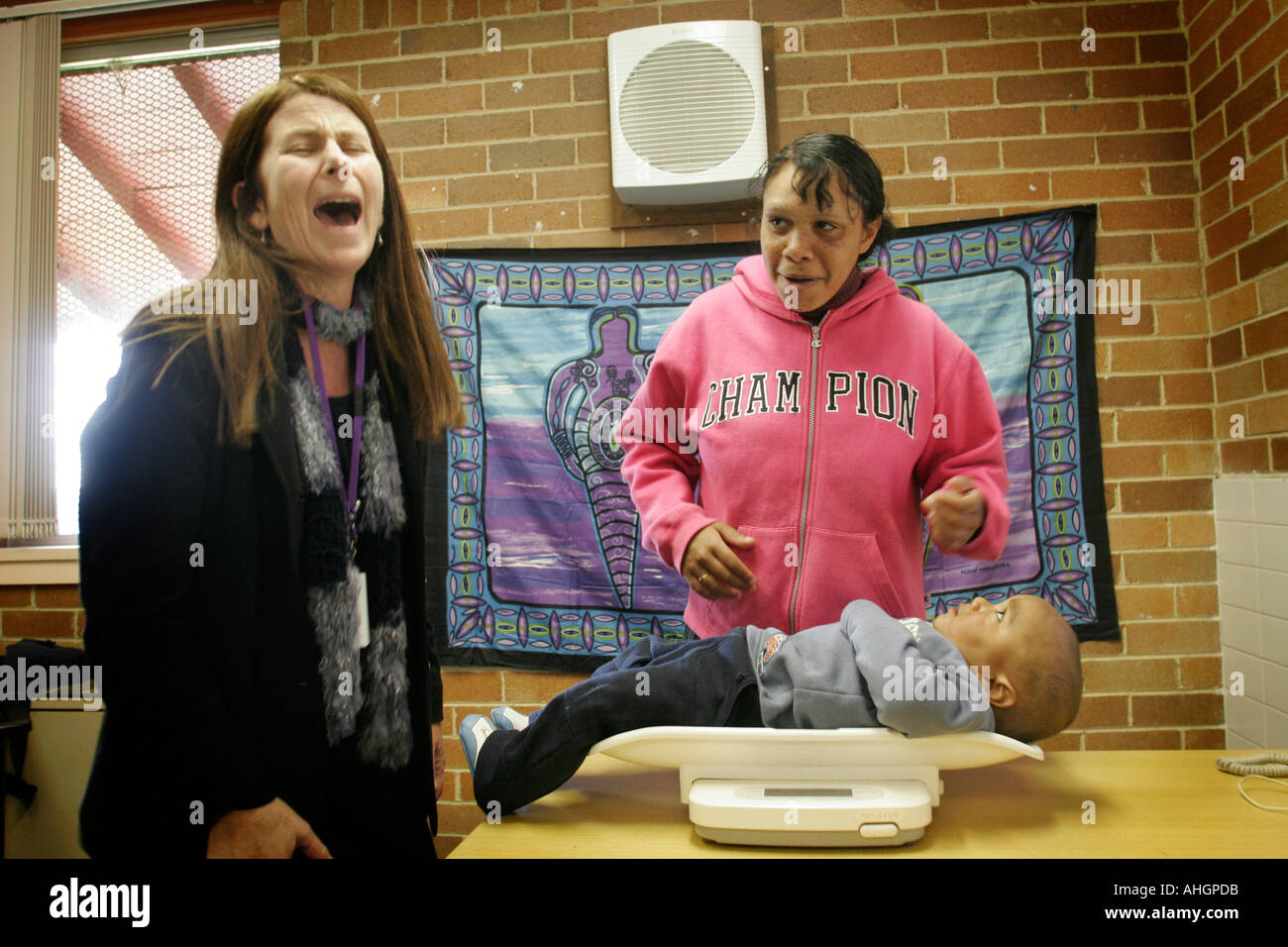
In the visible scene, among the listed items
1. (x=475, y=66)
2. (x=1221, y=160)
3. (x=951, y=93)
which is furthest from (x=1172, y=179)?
(x=475, y=66)

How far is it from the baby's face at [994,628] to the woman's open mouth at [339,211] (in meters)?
1.05

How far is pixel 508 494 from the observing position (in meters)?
1.82

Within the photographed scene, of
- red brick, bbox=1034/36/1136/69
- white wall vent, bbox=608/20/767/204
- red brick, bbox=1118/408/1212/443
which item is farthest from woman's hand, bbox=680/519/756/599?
red brick, bbox=1034/36/1136/69

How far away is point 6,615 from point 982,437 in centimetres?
174

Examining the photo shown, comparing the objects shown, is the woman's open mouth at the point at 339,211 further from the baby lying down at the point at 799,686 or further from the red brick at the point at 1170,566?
the red brick at the point at 1170,566

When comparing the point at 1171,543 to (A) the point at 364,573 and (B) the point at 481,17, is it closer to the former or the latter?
(A) the point at 364,573

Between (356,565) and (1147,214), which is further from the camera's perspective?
(1147,214)

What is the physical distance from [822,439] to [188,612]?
0.97 metres

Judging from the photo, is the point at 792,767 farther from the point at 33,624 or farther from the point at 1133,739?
the point at 33,624

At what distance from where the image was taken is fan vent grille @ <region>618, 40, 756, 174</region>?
171 cm

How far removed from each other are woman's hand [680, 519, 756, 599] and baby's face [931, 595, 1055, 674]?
1.04 ft

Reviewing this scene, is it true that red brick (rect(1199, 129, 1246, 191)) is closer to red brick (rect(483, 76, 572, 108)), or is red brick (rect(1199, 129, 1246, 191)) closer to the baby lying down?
the baby lying down

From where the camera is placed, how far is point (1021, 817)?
40.2 inches
